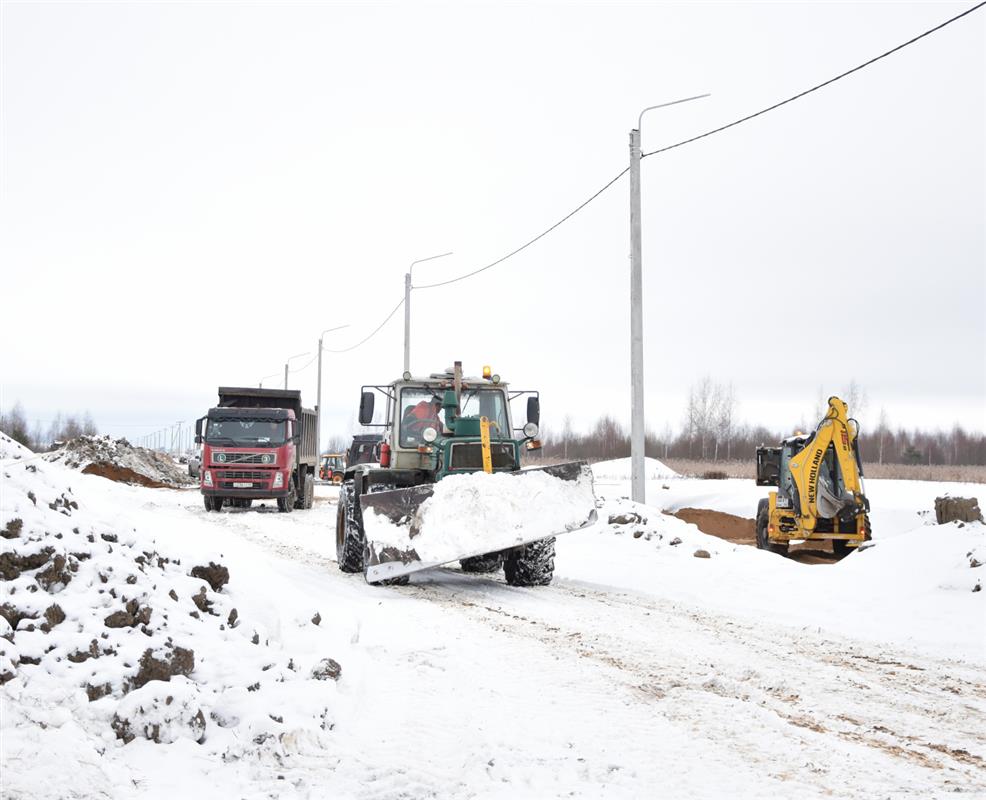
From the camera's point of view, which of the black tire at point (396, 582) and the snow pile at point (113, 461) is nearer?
the black tire at point (396, 582)

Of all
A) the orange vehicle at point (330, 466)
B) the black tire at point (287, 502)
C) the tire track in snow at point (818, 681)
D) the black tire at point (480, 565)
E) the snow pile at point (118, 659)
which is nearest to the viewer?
the snow pile at point (118, 659)

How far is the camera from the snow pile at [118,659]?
14.2ft

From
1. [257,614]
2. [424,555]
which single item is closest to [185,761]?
[257,614]

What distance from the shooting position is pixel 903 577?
10.7 metres

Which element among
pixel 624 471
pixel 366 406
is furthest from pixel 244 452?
pixel 624 471

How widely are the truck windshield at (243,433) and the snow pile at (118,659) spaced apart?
15800mm

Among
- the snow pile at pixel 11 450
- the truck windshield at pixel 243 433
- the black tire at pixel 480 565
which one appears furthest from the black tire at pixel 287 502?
the snow pile at pixel 11 450

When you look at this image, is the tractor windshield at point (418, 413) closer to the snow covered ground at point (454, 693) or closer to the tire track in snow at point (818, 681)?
the snow covered ground at point (454, 693)

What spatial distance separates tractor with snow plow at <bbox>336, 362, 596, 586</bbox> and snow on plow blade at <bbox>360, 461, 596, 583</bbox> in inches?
0.4

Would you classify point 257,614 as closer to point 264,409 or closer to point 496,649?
point 496,649

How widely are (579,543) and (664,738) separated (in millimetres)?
9848

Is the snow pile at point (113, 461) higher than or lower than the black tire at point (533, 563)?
higher

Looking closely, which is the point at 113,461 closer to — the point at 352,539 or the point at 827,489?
the point at 352,539

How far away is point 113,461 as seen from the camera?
36594 millimetres
